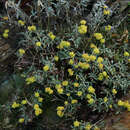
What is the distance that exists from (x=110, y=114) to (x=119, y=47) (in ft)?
2.52

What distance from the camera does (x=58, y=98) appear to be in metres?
Result: 2.21

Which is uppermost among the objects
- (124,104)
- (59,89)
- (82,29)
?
(82,29)

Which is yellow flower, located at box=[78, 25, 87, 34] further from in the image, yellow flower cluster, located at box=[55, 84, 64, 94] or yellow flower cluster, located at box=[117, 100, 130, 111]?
yellow flower cluster, located at box=[117, 100, 130, 111]

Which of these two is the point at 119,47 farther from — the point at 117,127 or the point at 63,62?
the point at 117,127

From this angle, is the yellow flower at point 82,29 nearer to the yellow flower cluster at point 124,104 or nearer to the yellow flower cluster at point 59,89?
the yellow flower cluster at point 59,89

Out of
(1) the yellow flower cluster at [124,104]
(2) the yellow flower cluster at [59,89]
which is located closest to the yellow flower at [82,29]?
(2) the yellow flower cluster at [59,89]

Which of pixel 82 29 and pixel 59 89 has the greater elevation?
pixel 82 29

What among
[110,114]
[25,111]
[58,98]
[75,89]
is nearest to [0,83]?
[25,111]

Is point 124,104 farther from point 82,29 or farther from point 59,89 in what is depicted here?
point 82,29

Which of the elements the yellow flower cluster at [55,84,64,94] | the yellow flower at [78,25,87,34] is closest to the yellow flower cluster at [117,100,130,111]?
the yellow flower cluster at [55,84,64,94]

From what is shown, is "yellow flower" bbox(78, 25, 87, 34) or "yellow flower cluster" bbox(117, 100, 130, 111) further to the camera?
"yellow flower" bbox(78, 25, 87, 34)

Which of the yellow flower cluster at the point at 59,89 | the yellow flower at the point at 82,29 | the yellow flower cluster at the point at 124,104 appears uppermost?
the yellow flower at the point at 82,29

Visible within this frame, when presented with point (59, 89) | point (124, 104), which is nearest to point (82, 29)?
point (59, 89)

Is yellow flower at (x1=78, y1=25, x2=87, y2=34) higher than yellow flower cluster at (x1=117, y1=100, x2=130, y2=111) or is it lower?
higher
